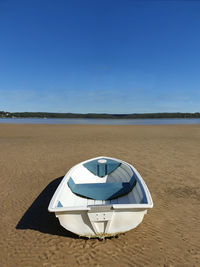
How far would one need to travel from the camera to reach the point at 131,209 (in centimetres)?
355

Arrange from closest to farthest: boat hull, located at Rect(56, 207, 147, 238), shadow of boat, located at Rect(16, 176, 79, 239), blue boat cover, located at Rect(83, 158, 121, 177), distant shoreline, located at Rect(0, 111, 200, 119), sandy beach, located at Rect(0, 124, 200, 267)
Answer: boat hull, located at Rect(56, 207, 147, 238) → sandy beach, located at Rect(0, 124, 200, 267) → shadow of boat, located at Rect(16, 176, 79, 239) → blue boat cover, located at Rect(83, 158, 121, 177) → distant shoreline, located at Rect(0, 111, 200, 119)

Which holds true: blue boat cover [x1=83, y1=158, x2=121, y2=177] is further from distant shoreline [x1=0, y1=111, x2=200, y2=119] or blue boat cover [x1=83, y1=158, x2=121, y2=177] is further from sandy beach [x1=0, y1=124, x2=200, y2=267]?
distant shoreline [x1=0, y1=111, x2=200, y2=119]

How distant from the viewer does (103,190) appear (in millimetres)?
5293

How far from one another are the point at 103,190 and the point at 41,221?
1928 mm

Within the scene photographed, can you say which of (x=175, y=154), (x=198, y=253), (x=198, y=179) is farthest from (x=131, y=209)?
(x=175, y=154)

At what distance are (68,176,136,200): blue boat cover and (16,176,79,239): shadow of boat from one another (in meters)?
A: 1.01

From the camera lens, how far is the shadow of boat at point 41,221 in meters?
4.50

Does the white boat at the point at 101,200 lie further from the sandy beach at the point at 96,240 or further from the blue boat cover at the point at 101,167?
the sandy beach at the point at 96,240

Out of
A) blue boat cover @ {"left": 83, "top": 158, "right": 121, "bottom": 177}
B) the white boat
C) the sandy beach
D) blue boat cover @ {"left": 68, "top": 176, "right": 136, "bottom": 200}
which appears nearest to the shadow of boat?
the sandy beach

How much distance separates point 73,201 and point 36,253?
145cm

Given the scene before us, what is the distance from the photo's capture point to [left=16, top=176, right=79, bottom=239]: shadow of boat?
14.8 feet

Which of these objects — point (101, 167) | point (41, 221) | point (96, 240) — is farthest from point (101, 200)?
point (101, 167)

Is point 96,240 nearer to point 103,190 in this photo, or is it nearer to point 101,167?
point 103,190

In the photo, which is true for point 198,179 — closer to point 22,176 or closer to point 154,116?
point 22,176
